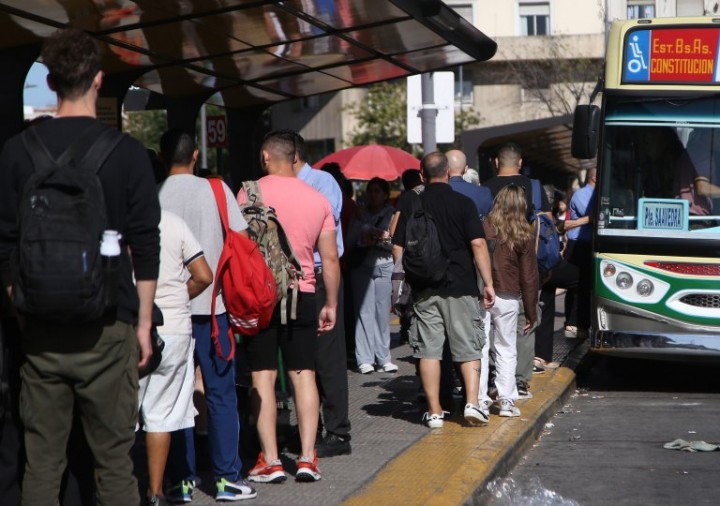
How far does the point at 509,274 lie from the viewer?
30.2 feet

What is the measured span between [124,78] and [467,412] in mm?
3559

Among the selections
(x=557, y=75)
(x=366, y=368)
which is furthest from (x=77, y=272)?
(x=557, y=75)

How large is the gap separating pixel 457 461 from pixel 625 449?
189 centimetres

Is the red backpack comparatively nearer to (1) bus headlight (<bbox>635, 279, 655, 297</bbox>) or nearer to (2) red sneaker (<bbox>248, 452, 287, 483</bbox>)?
(2) red sneaker (<bbox>248, 452, 287, 483</bbox>)

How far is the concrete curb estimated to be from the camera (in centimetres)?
634

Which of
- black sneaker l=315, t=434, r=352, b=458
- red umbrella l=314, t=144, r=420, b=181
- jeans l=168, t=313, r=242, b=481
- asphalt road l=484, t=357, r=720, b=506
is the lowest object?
asphalt road l=484, t=357, r=720, b=506

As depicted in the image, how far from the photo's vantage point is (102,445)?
453 cm

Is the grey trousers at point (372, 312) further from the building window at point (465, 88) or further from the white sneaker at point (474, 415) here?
the building window at point (465, 88)

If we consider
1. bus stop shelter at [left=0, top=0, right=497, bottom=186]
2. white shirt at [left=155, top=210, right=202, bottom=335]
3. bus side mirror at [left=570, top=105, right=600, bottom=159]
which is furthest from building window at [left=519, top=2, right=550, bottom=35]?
white shirt at [left=155, top=210, right=202, bottom=335]

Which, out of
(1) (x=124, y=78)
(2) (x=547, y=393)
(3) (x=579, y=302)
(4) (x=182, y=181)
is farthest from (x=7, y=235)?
(3) (x=579, y=302)

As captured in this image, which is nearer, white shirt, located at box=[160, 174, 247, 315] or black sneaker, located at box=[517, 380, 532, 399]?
white shirt, located at box=[160, 174, 247, 315]

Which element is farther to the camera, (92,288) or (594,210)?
(594,210)

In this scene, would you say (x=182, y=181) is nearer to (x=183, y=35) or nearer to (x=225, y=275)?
(x=225, y=275)

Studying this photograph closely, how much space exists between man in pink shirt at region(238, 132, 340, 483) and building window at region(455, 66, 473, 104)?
1823 inches
